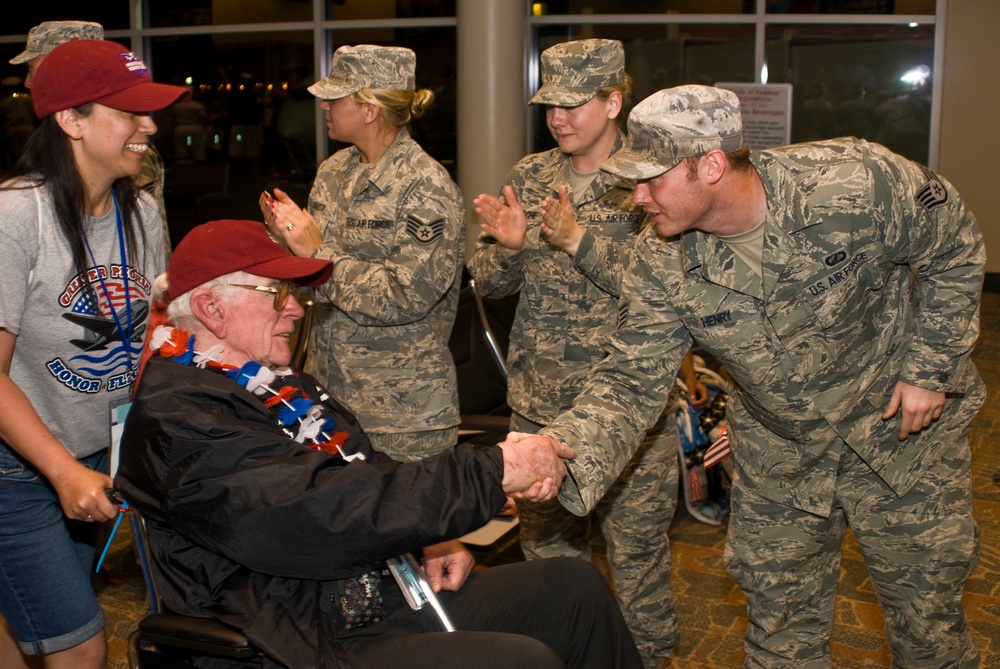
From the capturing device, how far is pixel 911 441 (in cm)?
261

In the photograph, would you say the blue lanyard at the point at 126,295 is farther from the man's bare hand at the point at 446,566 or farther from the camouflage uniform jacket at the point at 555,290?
the camouflage uniform jacket at the point at 555,290

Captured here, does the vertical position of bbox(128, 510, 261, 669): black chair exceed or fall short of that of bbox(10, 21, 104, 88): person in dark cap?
it falls short

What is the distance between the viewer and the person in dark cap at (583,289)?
3189 millimetres

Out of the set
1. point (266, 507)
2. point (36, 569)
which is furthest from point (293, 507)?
point (36, 569)

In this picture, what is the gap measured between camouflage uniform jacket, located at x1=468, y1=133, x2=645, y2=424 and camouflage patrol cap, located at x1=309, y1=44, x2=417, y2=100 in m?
0.53

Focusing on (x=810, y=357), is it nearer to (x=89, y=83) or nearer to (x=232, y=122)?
(x=89, y=83)

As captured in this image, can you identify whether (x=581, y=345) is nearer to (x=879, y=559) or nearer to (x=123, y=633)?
(x=879, y=559)

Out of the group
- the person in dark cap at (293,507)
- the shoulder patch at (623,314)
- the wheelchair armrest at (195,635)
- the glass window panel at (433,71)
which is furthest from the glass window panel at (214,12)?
the wheelchair armrest at (195,635)

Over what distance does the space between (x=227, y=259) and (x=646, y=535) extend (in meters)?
1.63

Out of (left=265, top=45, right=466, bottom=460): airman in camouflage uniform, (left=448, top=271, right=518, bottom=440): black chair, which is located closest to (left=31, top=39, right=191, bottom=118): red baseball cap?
(left=265, top=45, right=466, bottom=460): airman in camouflage uniform

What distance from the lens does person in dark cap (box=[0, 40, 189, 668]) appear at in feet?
8.00

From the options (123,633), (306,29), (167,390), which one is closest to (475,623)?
(167,390)

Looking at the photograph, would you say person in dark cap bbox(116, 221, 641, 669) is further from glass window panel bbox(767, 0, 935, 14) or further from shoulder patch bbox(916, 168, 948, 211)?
glass window panel bbox(767, 0, 935, 14)

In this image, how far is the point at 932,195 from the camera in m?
2.47
